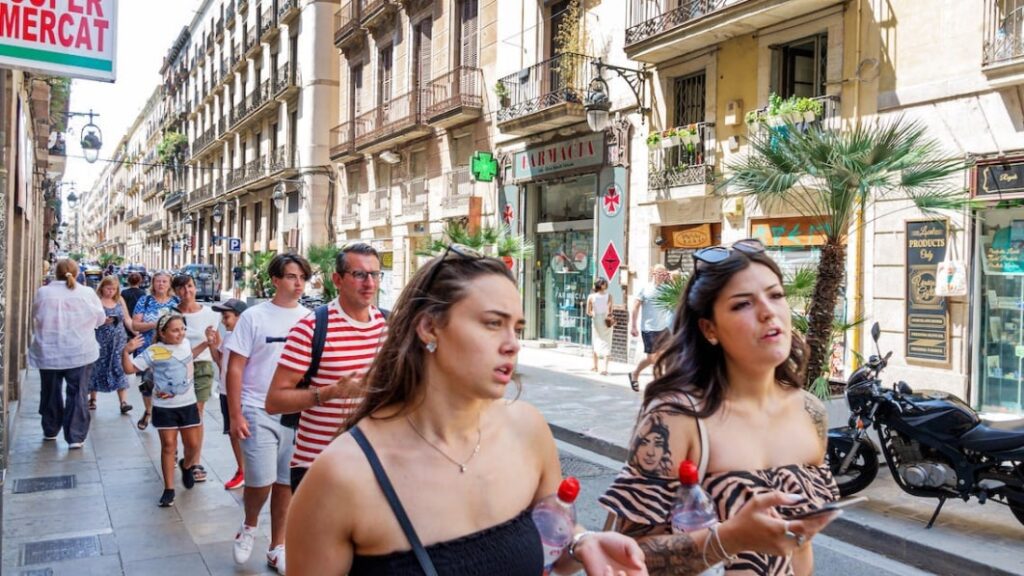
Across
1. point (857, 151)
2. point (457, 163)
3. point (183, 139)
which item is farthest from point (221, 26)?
point (857, 151)

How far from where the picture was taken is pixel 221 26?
49719 millimetres

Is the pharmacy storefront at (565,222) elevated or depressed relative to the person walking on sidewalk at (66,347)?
elevated

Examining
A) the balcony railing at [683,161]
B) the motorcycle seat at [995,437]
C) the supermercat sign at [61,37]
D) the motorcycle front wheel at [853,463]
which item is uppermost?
the balcony railing at [683,161]

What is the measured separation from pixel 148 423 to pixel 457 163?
15072mm

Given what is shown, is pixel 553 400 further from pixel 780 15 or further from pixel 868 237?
pixel 780 15

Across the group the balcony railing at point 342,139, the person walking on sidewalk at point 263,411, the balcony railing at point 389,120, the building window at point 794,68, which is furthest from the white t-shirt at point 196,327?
the balcony railing at point 342,139

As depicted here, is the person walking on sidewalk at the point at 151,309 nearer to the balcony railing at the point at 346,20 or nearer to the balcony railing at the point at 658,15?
the balcony railing at the point at 658,15

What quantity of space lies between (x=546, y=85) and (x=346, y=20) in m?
15.6

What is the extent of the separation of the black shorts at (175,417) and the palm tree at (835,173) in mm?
4844

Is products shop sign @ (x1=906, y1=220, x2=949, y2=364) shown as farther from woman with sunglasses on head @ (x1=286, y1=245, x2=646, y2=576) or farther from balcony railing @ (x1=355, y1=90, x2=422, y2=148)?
balcony railing @ (x1=355, y1=90, x2=422, y2=148)

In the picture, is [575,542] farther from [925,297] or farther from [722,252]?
[925,297]

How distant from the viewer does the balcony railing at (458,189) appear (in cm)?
2231

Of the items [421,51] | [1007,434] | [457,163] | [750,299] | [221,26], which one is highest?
[221,26]

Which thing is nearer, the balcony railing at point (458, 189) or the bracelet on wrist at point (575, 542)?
the bracelet on wrist at point (575, 542)
